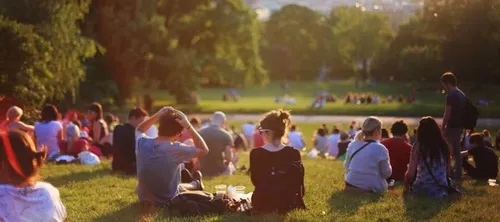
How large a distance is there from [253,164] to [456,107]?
4979mm

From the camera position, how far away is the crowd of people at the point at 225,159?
196 inches

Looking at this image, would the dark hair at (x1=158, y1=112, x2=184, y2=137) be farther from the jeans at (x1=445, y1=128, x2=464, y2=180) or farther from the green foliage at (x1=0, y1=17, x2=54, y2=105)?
the green foliage at (x1=0, y1=17, x2=54, y2=105)

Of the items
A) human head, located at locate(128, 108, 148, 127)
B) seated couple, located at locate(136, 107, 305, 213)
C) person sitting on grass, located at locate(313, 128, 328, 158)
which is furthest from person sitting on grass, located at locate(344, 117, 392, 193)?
person sitting on grass, located at locate(313, 128, 328, 158)

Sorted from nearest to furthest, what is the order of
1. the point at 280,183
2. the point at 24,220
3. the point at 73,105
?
the point at 24,220
the point at 280,183
the point at 73,105

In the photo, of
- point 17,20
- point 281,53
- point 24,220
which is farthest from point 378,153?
point 281,53

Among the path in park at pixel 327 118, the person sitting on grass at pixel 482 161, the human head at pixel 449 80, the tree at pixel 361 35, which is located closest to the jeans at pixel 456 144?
the person sitting on grass at pixel 482 161

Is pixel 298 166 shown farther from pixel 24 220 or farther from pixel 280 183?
pixel 24 220

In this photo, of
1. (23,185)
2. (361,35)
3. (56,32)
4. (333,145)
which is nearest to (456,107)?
(333,145)

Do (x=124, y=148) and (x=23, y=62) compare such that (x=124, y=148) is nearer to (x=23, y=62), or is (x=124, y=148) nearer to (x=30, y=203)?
(x=30, y=203)

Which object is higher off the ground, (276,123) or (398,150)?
(276,123)

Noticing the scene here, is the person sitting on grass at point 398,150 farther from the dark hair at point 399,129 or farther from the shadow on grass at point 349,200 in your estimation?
the shadow on grass at point 349,200

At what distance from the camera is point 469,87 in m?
23.0

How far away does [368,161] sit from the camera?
9227mm

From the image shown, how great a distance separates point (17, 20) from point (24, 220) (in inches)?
639
